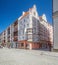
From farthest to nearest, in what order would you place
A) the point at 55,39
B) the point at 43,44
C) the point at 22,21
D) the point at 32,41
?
the point at 43,44 → the point at 22,21 → the point at 32,41 → the point at 55,39

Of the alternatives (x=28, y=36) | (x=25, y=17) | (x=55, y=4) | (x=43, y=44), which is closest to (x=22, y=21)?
(x=25, y=17)

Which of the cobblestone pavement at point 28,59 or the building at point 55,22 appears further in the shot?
the building at point 55,22

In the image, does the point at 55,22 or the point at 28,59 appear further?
the point at 55,22

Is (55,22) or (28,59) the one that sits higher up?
(55,22)

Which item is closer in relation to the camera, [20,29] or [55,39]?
[55,39]

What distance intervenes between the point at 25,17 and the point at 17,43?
9.98 meters

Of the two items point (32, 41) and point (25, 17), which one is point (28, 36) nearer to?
point (32, 41)

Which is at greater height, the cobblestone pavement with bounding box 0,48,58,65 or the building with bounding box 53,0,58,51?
the building with bounding box 53,0,58,51

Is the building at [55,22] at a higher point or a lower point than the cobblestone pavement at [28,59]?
higher

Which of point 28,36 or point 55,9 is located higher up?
point 55,9

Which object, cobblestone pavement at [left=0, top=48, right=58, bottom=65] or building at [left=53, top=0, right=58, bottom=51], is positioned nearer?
cobblestone pavement at [left=0, top=48, right=58, bottom=65]

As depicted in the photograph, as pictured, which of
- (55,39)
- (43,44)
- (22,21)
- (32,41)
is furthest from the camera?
(43,44)

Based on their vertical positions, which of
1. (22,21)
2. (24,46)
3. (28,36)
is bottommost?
(24,46)

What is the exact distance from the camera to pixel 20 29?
171 ft
